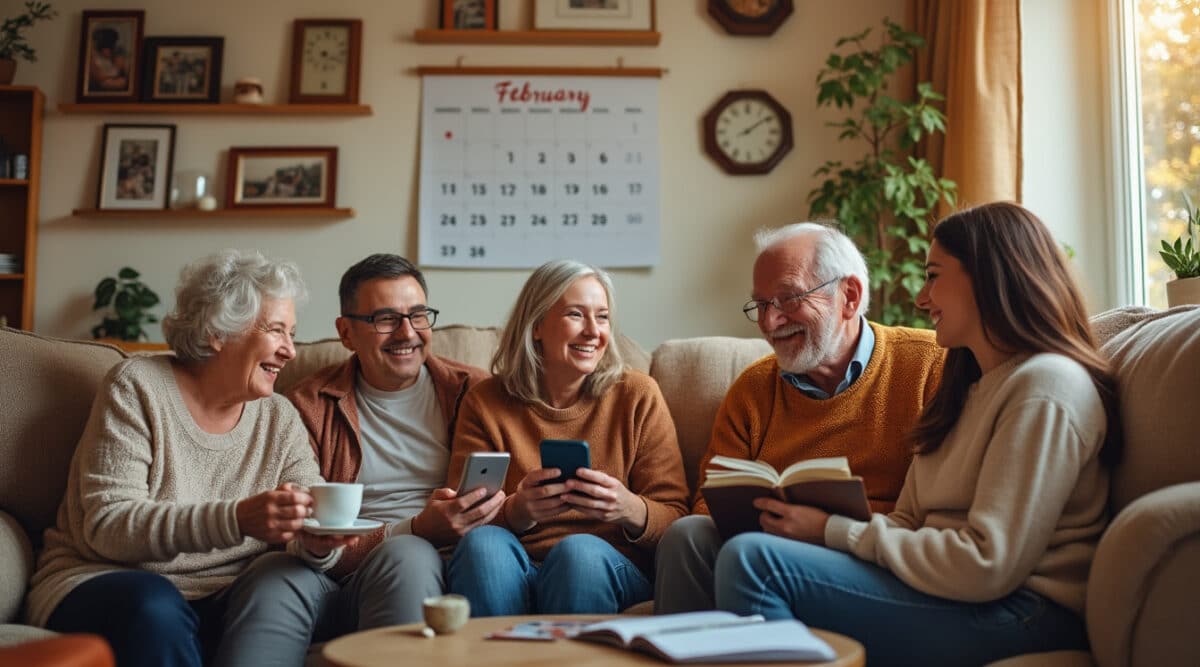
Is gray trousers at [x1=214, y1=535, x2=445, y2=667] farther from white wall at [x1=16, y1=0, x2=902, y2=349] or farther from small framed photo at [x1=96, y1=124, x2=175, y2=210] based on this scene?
small framed photo at [x1=96, y1=124, x2=175, y2=210]

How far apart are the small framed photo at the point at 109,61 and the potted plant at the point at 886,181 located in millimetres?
2542

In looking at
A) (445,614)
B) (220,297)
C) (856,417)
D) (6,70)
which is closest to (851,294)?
(856,417)

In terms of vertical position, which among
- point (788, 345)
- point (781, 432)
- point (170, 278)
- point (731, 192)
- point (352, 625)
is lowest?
point (352, 625)

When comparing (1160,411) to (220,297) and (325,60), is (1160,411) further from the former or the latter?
(325,60)

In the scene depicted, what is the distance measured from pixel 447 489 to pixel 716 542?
55 cm

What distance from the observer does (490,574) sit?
1.97 m

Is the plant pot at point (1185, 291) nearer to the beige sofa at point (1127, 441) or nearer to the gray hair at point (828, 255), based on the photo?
the beige sofa at point (1127, 441)

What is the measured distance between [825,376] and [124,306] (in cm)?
276


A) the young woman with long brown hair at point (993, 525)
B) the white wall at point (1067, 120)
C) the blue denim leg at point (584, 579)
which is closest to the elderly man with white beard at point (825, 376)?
the blue denim leg at point (584, 579)

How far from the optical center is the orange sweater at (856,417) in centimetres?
210

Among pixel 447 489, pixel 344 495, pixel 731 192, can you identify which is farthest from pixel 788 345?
pixel 731 192

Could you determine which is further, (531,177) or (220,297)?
(531,177)

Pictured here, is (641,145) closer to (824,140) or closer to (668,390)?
(824,140)

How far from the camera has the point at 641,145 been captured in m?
4.03
